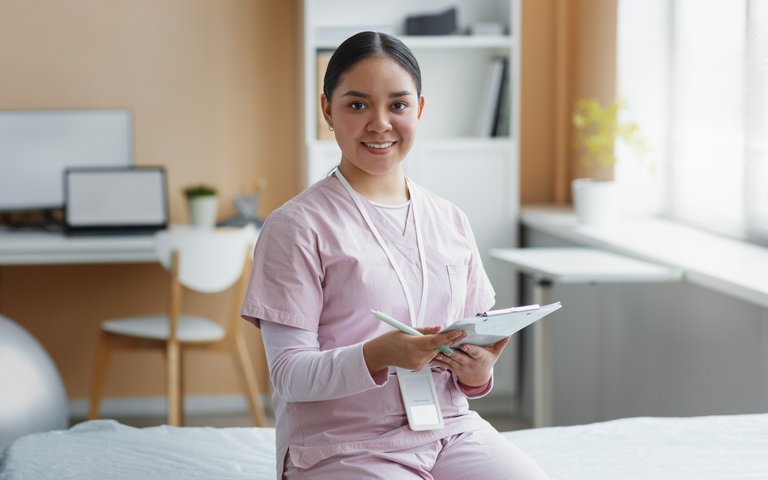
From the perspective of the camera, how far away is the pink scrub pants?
1569 millimetres

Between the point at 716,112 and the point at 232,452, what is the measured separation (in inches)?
78.0

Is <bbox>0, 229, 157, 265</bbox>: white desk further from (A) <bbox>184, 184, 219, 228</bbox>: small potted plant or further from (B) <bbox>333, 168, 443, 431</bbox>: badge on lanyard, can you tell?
(B) <bbox>333, 168, 443, 431</bbox>: badge on lanyard

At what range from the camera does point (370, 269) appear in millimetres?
1608

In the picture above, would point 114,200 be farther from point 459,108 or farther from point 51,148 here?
point 459,108

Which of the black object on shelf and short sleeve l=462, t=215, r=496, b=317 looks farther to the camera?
the black object on shelf

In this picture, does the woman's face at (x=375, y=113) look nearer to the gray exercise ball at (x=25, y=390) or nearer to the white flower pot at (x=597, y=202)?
the gray exercise ball at (x=25, y=390)

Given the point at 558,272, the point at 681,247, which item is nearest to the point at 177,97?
the point at 558,272

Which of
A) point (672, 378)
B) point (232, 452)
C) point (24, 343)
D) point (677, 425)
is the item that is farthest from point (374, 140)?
Answer: point (24, 343)

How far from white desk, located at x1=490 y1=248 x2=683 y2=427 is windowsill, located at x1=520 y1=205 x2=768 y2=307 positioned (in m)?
0.04

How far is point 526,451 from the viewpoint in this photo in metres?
1.99

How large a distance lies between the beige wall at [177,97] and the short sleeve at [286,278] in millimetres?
2487

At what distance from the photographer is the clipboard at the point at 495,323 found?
1446 millimetres

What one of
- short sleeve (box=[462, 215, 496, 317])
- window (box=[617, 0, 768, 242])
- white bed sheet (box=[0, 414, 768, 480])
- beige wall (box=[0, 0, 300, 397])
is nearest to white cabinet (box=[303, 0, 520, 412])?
beige wall (box=[0, 0, 300, 397])

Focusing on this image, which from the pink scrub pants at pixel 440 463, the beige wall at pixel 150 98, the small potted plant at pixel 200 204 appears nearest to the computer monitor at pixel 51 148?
the beige wall at pixel 150 98
